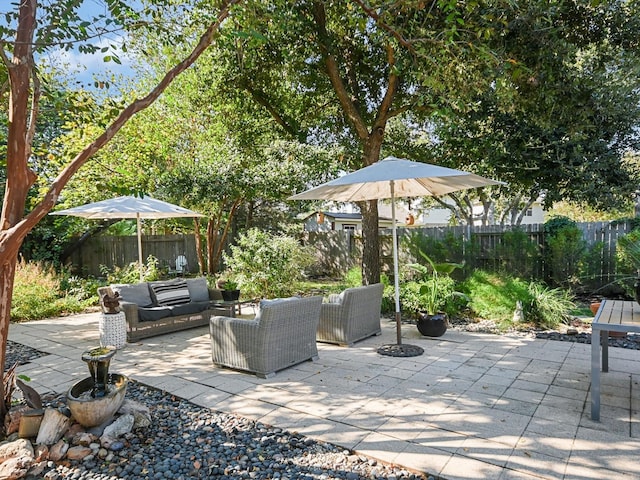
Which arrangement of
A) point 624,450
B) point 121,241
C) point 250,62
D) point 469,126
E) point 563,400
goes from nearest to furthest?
point 624,450 → point 563,400 → point 250,62 → point 469,126 → point 121,241

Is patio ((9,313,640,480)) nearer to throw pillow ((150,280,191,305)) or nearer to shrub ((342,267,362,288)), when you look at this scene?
throw pillow ((150,280,191,305))

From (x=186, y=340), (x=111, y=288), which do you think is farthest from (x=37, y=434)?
(x=111, y=288)

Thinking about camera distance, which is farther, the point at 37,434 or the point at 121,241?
the point at 121,241

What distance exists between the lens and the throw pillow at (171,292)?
6.50 m

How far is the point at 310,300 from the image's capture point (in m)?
4.61

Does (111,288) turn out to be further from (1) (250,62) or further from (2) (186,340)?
(1) (250,62)

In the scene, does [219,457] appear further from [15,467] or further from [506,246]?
[506,246]

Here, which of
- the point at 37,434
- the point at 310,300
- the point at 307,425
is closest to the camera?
the point at 37,434

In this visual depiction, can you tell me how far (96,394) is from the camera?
3.04m

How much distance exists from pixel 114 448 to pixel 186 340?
3.22 meters

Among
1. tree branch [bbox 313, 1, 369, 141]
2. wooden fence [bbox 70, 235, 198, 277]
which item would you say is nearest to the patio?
tree branch [bbox 313, 1, 369, 141]

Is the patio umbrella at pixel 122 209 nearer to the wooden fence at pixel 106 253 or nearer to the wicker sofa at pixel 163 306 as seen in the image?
the wicker sofa at pixel 163 306

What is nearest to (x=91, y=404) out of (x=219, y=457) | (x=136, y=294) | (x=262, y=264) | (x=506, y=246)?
(x=219, y=457)

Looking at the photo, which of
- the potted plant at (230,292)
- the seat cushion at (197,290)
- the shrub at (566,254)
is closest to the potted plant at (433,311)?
the shrub at (566,254)
